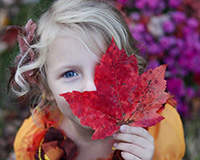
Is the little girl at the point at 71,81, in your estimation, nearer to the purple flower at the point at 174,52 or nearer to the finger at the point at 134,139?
the finger at the point at 134,139

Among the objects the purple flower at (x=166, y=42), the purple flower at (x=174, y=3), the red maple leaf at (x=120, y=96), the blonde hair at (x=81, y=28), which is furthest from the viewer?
the purple flower at (x=174, y=3)

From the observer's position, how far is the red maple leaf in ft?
2.59

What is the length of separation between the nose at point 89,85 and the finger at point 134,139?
183 millimetres

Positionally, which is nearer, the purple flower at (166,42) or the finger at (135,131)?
the finger at (135,131)

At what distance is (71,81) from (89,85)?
11 centimetres

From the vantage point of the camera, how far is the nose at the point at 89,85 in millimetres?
923

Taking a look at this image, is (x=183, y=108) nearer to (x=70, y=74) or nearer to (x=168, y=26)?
(x=168, y=26)

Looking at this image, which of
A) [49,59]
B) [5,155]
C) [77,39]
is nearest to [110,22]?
[77,39]

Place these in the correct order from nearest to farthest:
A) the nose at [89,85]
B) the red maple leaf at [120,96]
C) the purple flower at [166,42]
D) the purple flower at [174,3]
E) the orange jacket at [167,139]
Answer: the red maple leaf at [120,96] → the nose at [89,85] → the orange jacket at [167,139] → the purple flower at [166,42] → the purple flower at [174,3]

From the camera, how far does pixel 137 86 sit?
32.2 inches

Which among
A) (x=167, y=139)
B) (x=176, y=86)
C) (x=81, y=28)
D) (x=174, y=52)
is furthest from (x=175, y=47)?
(x=81, y=28)

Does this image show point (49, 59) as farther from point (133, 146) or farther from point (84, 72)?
point (133, 146)

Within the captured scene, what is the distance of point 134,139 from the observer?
0.87 meters

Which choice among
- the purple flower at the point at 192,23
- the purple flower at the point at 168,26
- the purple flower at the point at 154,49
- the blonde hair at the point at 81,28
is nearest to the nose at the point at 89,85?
the blonde hair at the point at 81,28
